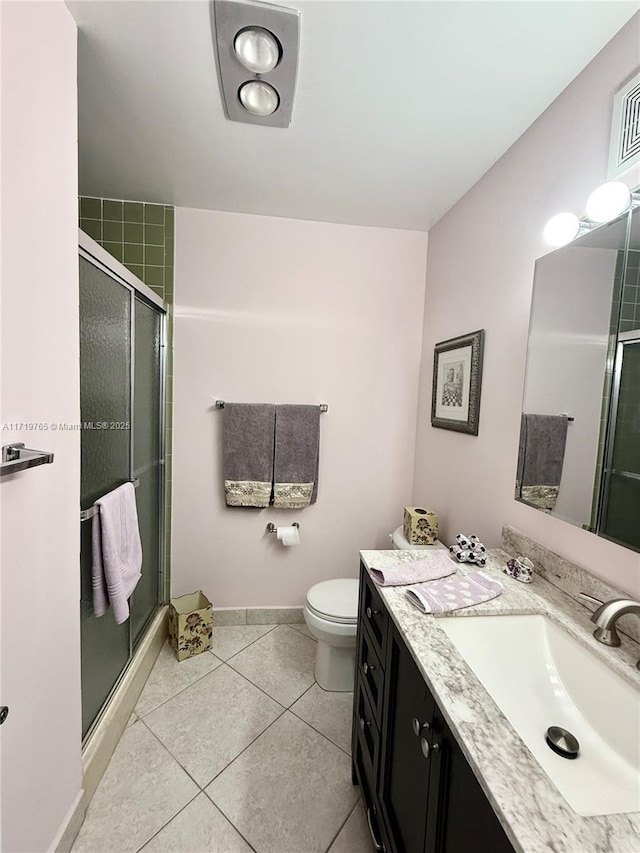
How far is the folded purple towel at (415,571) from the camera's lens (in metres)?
1.07

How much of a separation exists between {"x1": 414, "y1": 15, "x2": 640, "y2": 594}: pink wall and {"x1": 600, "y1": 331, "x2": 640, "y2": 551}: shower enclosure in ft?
0.27

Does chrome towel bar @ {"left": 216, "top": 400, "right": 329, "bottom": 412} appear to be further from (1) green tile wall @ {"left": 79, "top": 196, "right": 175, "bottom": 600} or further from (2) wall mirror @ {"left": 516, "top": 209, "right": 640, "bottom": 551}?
(2) wall mirror @ {"left": 516, "top": 209, "right": 640, "bottom": 551}

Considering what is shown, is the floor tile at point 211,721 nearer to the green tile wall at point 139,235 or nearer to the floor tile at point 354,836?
the floor tile at point 354,836

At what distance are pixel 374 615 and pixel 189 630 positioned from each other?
1.26m

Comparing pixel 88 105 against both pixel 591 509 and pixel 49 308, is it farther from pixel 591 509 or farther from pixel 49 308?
pixel 591 509

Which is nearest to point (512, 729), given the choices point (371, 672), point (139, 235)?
point (371, 672)

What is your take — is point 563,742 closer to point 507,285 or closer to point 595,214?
point 595,214

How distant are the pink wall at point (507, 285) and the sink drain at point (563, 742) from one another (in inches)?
15.3

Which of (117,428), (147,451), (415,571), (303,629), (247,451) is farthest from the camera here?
(303,629)

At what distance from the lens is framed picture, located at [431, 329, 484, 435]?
5.17ft

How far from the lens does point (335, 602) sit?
5.65ft

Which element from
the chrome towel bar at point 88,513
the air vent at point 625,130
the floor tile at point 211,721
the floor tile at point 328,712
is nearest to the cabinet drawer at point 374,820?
the floor tile at point 328,712

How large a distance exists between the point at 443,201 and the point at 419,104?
64cm

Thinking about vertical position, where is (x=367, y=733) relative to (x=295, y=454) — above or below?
below
